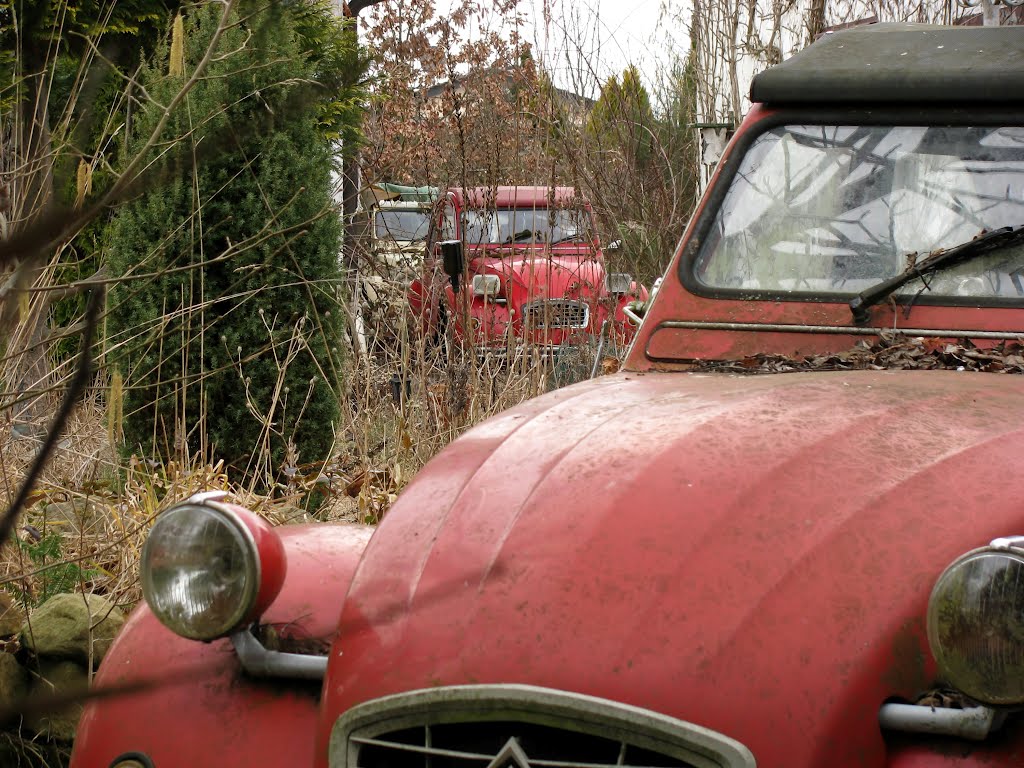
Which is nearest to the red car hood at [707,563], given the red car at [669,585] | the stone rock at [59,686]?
the red car at [669,585]

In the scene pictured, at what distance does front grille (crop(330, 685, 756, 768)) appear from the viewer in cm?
147

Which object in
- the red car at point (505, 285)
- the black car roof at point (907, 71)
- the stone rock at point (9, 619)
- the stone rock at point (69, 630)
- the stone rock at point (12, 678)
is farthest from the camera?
the red car at point (505, 285)

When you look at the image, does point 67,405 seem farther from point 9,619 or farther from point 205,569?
point 9,619

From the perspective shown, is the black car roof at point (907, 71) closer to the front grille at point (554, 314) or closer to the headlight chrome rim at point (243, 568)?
the headlight chrome rim at point (243, 568)

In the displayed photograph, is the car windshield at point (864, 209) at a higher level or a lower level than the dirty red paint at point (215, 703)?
higher

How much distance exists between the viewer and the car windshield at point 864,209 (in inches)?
103

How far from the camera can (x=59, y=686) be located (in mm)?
3031

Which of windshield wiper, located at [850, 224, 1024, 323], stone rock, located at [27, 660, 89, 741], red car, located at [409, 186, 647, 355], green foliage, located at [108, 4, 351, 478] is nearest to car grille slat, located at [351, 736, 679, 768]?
windshield wiper, located at [850, 224, 1024, 323]

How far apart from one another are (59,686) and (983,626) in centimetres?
242

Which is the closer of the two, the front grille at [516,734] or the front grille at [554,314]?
the front grille at [516,734]

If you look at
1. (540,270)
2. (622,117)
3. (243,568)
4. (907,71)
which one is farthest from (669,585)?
(622,117)

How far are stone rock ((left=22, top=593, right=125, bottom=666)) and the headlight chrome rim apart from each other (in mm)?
1269

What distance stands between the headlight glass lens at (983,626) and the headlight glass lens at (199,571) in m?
1.00

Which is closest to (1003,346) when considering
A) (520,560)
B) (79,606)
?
(520,560)
